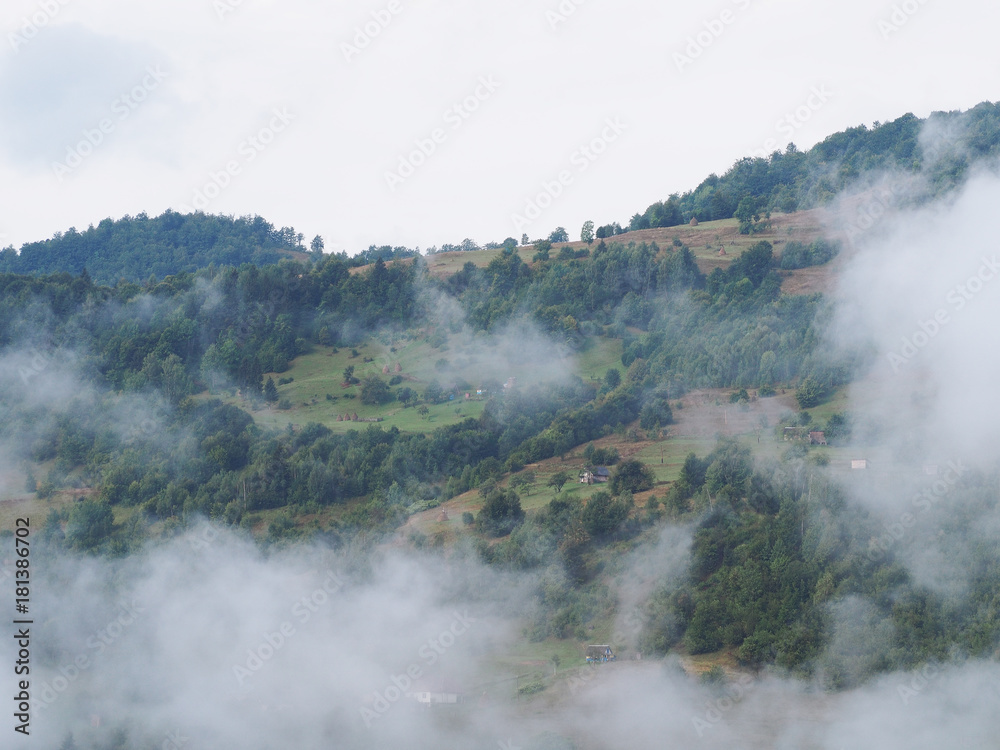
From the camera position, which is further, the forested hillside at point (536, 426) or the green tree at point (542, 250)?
the green tree at point (542, 250)

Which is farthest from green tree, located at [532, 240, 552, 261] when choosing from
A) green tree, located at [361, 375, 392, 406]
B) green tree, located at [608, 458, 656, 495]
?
green tree, located at [608, 458, 656, 495]

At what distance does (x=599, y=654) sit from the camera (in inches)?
2240

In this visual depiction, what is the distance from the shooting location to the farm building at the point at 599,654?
56312 mm

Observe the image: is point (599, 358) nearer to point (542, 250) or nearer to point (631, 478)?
point (542, 250)

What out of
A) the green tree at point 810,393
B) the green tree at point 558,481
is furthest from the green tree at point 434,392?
the green tree at point 810,393

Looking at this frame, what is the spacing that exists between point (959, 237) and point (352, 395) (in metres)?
54.3

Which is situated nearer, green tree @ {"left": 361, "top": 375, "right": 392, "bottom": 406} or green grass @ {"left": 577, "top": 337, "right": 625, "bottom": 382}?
green tree @ {"left": 361, "top": 375, "right": 392, "bottom": 406}

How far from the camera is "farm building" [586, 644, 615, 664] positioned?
56312 mm

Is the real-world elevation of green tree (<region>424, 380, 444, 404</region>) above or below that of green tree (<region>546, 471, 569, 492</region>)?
above

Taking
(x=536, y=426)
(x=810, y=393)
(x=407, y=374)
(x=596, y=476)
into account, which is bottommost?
(x=596, y=476)

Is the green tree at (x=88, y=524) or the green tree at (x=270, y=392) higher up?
the green tree at (x=270, y=392)

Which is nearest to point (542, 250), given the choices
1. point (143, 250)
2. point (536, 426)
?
point (536, 426)

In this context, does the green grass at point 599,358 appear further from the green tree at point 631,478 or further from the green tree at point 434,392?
the green tree at point 631,478

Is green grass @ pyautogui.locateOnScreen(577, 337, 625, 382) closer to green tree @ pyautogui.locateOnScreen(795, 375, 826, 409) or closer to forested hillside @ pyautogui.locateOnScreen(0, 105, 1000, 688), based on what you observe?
forested hillside @ pyautogui.locateOnScreen(0, 105, 1000, 688)
